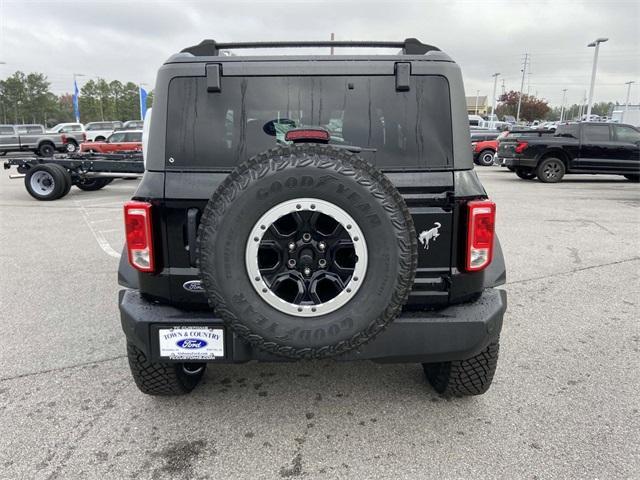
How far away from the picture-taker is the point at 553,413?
280 centimetres

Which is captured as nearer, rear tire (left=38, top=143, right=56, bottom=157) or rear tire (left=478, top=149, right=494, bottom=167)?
rear tire (left=478, top=149, right=494, bottom=167)

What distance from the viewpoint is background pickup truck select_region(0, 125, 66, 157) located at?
26609mm

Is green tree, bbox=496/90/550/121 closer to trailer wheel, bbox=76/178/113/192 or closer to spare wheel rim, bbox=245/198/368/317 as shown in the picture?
trailer wheel, bbox=76/178/113/192

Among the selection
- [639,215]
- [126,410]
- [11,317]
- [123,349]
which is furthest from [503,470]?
[639,215]

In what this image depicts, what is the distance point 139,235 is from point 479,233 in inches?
66.2

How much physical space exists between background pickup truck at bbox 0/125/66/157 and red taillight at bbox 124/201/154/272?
27878 millimetres

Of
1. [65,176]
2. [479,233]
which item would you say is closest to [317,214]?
[479,233]

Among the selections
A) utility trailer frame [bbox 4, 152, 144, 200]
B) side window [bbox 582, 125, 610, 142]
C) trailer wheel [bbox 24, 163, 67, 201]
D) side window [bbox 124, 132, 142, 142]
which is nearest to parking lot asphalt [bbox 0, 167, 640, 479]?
utility trailer frame [bbox 4, 152, 144, 200]

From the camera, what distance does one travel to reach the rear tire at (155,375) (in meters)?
2.78

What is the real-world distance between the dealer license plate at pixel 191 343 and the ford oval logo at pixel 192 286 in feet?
0.65

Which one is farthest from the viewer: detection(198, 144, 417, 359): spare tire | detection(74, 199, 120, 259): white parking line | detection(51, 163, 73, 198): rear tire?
detection(51, 163, 73, 198): rear tire

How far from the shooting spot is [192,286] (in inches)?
97.0

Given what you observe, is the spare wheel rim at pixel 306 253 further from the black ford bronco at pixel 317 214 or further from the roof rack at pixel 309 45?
the roof rack at pixel 309 45

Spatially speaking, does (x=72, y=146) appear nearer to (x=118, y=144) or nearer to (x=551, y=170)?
(x=118, y=144)
